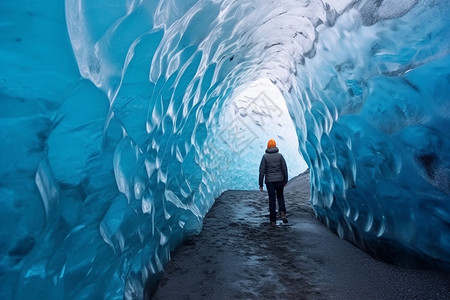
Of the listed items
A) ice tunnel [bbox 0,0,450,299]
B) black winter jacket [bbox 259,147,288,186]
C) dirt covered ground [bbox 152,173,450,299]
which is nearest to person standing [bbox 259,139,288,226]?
black winter jacket [bbox 259,147,288,186]

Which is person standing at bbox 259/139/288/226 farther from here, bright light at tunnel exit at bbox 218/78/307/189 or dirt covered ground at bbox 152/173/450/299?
bright light at tunnel exit at bbox 218/78/307/189

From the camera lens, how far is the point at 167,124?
377 centimetres

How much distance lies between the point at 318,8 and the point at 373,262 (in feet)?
9.72

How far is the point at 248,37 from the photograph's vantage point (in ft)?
16.6

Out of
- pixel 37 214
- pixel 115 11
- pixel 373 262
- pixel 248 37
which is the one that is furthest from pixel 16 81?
pixel 248 37

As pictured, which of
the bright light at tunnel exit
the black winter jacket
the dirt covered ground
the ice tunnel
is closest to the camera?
the ice tunnel

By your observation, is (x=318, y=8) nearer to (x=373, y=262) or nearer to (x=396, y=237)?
(x=396, y=237)

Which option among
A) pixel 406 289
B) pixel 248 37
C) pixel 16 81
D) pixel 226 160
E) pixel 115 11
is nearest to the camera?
pixel 16 81

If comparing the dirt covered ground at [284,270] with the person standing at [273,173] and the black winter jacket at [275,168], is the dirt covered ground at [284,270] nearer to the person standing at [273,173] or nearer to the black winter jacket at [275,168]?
the person standing at [273,173]

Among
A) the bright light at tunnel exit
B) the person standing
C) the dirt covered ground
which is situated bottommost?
the dirt covered ground

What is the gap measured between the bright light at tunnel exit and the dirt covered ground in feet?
22.4

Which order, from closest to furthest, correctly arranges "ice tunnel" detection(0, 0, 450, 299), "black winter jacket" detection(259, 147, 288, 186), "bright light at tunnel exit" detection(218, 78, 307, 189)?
1. "ice tunnel" detection(0, 0, 450, 299)
2. "black winter jacket" detection(259, 147, 288, 186)
3. "bright light at tunnel exit" detection(218, 78, 307, 189)

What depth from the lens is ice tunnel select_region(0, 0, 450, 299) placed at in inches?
57.3

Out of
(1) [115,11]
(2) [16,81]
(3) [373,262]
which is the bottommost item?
(3) [373,262]
